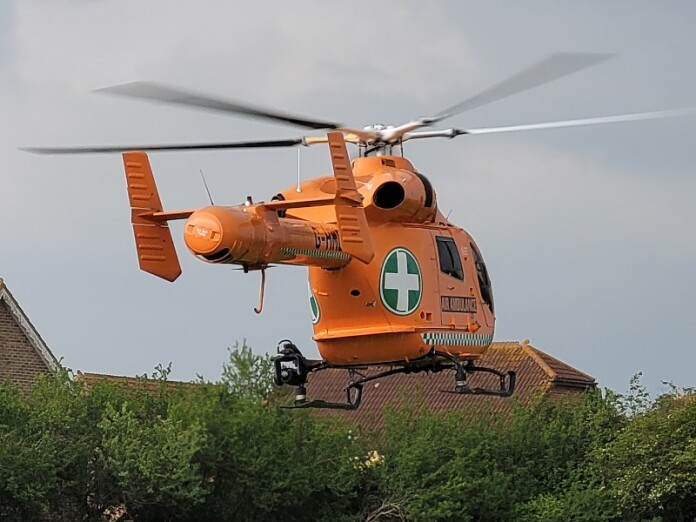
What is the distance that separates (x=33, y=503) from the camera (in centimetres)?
3891

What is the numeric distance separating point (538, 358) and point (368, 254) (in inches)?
1307

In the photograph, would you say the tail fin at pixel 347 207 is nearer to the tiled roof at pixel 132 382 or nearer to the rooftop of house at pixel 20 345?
the tiled roof at pixel 132 382

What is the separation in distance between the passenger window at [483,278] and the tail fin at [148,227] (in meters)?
5.08

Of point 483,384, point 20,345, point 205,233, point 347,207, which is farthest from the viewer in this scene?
point 483,384

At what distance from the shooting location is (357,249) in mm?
22844

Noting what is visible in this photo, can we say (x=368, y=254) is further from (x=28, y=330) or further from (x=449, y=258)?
(x=28, y=330)

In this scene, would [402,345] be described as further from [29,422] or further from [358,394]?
[29,422]

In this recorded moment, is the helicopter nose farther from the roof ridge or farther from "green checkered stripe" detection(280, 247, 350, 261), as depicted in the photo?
the roof ridge

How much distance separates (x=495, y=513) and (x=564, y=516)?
5.54 feet

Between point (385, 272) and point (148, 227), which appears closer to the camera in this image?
point (148, 227)

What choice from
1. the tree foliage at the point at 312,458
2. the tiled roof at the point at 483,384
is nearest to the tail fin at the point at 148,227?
the tree foliage at the point at 312,458

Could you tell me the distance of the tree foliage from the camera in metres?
39.9

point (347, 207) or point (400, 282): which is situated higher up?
point (347, 207)

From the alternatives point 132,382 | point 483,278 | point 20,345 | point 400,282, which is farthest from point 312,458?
point 400,282
